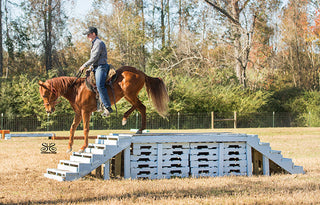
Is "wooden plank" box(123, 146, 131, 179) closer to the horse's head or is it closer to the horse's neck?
the horse's neck

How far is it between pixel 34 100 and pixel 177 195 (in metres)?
21.5

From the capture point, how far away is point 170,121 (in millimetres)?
26250

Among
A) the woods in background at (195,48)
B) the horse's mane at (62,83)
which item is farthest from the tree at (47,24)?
the horse's mane at (62,83)

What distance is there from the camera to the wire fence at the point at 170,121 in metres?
24.2

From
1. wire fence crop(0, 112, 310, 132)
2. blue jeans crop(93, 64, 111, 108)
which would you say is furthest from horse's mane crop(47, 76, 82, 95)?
wire fence crop(0, 112, 310, 132)

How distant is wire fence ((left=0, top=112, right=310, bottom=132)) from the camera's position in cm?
2425

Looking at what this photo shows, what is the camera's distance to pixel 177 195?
525 centimetres

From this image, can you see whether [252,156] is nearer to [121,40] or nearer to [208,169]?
[208,169]

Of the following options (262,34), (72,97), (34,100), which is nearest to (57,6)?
(34,100)

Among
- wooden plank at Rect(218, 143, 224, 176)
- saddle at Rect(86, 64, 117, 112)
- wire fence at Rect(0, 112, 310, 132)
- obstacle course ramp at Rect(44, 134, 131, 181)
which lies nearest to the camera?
obstacle course ramp at Rect(44, 134, 131, 181)

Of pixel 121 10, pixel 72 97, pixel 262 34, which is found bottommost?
pixel 72 97

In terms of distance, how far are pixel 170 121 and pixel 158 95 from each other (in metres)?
18.2

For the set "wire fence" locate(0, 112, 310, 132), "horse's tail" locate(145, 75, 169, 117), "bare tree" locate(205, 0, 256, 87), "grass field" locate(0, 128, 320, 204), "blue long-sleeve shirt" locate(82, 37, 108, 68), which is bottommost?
"grass field" locate(0, 128, 320, 204)

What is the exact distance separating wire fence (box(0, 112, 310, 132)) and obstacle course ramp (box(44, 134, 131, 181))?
17.6m
